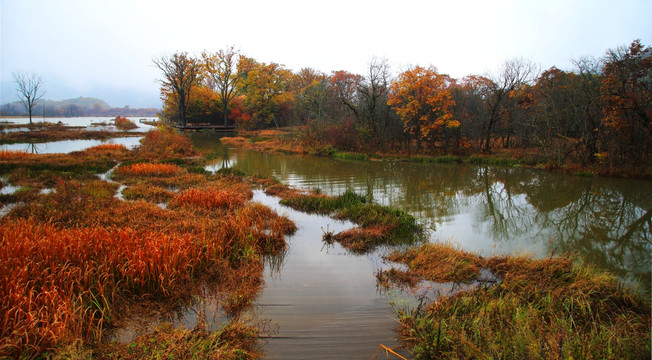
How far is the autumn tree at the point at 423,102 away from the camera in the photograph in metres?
23.8

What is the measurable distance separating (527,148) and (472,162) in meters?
6.00

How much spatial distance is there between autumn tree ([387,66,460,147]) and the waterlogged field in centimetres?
1734

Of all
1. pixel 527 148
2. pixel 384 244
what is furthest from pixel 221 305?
pixel 527 148

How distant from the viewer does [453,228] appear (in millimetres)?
8938

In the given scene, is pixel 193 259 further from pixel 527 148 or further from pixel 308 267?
pixel 527 148

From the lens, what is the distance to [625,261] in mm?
6867

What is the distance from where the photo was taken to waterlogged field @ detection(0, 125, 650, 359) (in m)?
3.49

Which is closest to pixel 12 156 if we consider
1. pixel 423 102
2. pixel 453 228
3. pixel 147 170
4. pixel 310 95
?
pixel 147 170

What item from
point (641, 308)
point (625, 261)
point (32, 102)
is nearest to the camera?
point (641, 308)

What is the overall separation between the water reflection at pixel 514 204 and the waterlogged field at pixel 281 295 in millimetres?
1127

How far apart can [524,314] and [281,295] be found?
11.0 feet

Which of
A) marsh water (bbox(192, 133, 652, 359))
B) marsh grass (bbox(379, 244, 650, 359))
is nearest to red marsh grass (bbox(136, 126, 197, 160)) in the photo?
marsh water (bbox(192, 133, 652, 359))

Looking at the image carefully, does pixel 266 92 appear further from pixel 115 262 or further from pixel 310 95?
pixel 115 262

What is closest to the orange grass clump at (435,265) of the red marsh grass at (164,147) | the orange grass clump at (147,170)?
the orange grass clump at (147,170)
